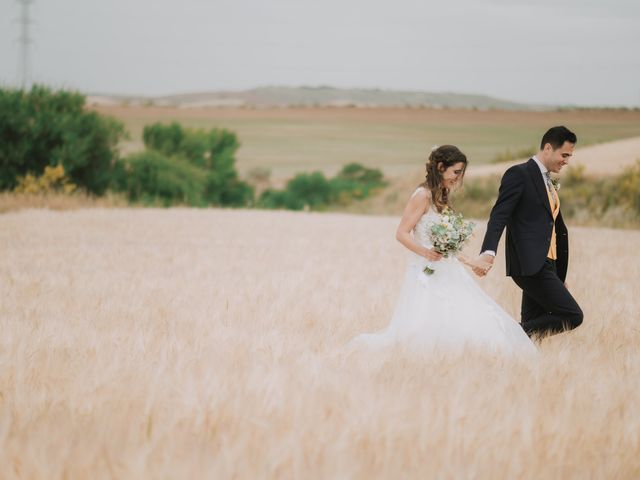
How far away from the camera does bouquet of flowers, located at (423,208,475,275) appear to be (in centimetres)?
607

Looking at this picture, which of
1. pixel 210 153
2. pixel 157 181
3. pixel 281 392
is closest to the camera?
pixel 281 392

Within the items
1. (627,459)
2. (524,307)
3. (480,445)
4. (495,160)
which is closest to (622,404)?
(627,459)

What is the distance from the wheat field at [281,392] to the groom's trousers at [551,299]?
0.17 meters

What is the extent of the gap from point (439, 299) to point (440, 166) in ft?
3.30

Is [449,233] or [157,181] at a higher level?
[449,233]

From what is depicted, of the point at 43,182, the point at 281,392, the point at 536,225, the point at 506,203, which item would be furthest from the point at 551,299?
the point at 43,182

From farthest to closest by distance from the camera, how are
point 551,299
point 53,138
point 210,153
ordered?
point 210,153 < point 53,138 < point 551,299

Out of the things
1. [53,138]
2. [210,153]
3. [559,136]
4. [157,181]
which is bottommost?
[157,181]

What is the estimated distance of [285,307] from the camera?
8.12 meters

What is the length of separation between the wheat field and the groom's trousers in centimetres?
17

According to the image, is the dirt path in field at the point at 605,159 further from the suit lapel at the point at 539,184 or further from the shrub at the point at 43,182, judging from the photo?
the suit lapel at the point at 539,184

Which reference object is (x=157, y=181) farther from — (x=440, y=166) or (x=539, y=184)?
(x=539, y=184)

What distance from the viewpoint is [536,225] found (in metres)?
6.23

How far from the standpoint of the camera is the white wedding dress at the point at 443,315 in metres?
6.14
